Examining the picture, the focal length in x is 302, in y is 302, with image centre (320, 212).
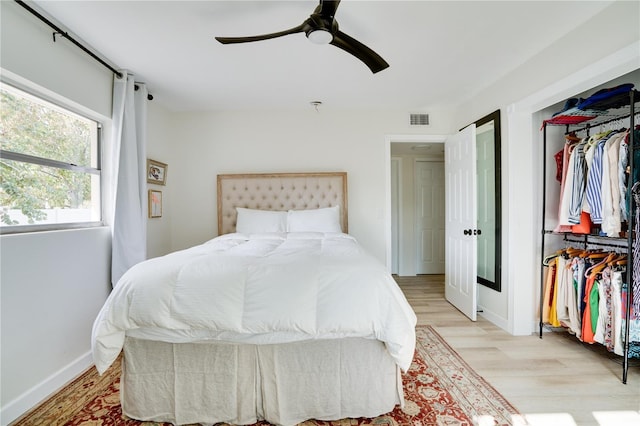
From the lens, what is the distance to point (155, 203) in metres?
3.45

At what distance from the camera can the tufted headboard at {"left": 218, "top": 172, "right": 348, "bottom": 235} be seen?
3.78m

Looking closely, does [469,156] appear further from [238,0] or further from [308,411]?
[308,411]

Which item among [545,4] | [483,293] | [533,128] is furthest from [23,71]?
[483,293]

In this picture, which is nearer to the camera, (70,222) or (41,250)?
(41,250)

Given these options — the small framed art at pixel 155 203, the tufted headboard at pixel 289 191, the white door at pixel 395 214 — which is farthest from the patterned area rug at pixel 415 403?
the white door at pixel 395 214

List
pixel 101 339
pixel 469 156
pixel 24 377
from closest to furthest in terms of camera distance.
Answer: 1. pixel 101 339
2. pixel 24 377
3. pixel 469 156

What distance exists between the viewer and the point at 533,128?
289 cm

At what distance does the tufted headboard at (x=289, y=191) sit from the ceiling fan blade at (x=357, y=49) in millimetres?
1865

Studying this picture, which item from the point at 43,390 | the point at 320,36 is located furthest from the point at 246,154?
the point at 43,390

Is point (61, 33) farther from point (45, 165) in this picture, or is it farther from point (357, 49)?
point (357, 49)

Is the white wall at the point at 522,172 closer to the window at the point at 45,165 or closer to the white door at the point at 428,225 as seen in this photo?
the white door at the point at 428,225

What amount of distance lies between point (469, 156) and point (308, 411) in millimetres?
2836

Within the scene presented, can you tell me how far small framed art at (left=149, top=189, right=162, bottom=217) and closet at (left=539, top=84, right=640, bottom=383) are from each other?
13.0 feet

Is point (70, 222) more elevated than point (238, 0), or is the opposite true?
point (238, 0)
